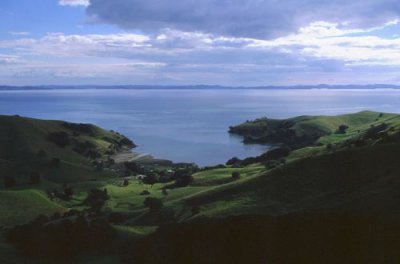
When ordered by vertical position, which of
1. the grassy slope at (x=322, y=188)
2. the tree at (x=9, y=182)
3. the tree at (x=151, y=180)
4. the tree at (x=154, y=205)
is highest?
the grassy slope at (x=322, y=188)

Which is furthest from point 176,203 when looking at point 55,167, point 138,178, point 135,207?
point 55,167

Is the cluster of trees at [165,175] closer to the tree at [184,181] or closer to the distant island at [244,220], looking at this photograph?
the tree at [184,181]

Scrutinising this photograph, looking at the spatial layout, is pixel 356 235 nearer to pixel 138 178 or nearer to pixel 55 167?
pixel 138 178

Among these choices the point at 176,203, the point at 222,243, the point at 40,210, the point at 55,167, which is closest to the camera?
the point at 222,243

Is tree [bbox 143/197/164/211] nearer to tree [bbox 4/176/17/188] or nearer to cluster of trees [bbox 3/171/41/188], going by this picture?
cluster of trees [bbox 3/171/41/188]

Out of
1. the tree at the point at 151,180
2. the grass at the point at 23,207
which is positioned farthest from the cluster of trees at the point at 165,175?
the grass at the point at 23,207

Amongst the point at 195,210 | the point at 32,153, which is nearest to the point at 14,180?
the point at 32,153

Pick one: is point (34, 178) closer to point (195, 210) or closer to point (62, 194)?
point (62, 194)

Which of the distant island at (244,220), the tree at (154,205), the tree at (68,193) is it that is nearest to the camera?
the distant island at (244,220)
